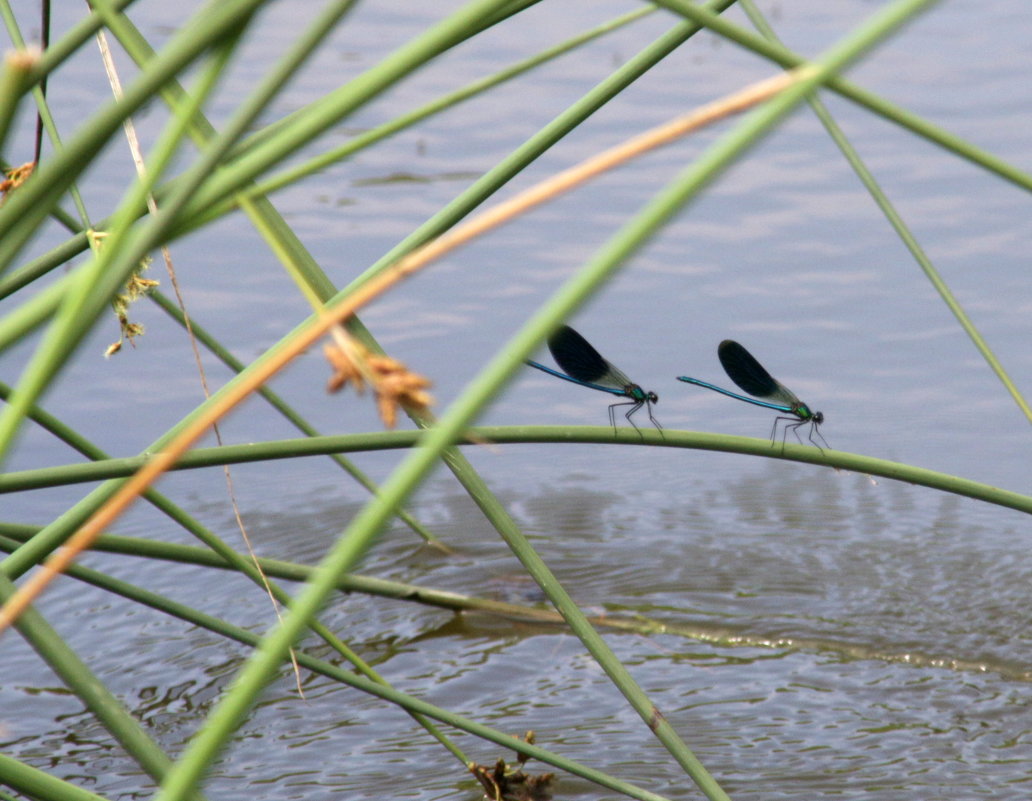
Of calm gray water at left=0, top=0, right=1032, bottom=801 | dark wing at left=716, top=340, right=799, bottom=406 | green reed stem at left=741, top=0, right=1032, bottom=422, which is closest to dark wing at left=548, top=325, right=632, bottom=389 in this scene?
dark wing at left=716, top=340, right=799, bottom=406

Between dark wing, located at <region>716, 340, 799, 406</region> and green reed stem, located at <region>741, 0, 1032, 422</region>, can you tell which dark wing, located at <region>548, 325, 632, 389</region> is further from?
green reed stem, located at <region>741, 0, 1032, 422</region>

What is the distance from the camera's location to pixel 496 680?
267 centimetres

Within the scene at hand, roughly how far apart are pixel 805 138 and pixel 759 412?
2.88 metres

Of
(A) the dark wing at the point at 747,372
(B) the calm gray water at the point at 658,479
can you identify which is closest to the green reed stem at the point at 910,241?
(A) the dark wing at the point at 747,372

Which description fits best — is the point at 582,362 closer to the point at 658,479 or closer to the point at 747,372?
the point at 747,372

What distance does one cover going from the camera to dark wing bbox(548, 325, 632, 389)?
6.64ft

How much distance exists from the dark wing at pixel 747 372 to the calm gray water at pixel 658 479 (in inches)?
28.7

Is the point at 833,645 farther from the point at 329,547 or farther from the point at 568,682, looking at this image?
the point at 329,547

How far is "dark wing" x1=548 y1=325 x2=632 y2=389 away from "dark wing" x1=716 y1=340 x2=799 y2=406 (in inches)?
7.3

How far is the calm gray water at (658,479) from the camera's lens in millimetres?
2420

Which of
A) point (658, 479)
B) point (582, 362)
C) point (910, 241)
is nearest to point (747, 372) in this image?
point (582, 362)

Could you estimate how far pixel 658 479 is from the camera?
12.8ft

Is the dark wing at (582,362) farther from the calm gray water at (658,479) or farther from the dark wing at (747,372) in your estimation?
the calm gray water at (658,479)

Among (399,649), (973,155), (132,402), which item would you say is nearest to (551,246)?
(132,402)
